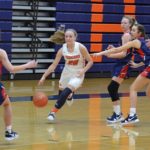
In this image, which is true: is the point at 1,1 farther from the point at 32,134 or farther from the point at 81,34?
the point at 32,134

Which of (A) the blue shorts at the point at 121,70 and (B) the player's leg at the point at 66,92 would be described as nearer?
→ (B) the player's leg at the point at 66,92

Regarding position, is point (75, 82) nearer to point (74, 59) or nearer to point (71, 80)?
point (71, 80)

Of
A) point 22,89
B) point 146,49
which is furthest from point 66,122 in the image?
point 22,89

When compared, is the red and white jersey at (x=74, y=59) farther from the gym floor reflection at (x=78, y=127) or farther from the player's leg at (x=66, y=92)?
the gym floor reflection at (x=78, y=127)

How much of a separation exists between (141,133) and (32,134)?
1613mm

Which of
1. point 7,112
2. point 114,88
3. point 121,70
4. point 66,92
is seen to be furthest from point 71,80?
point 7,112

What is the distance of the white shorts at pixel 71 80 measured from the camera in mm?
8922

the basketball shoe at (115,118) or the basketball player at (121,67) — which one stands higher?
the basketball player at (121,67)

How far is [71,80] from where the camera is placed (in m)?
9.02

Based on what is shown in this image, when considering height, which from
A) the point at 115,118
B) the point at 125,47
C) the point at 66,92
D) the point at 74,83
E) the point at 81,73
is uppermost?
the point at 125,47

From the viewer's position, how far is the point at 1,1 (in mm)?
15102

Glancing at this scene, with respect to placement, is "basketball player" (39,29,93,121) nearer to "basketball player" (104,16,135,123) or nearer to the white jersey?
the white jersey

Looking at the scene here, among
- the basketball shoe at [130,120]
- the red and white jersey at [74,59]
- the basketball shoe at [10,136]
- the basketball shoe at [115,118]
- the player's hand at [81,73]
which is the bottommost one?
the basketball shoe at [115,118]

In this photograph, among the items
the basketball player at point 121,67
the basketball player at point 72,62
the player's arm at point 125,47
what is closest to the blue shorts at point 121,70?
the basketball player at point 121,67
